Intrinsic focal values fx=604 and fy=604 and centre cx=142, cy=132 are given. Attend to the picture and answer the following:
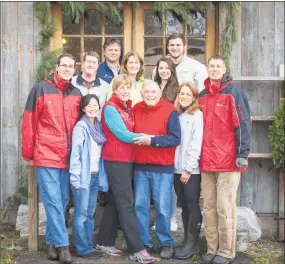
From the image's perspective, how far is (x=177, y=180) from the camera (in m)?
5.39

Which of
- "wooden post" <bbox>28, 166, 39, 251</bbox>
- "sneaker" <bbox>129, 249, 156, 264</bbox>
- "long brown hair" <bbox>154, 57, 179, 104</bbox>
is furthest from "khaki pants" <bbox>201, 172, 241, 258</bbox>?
"wooden post" <bbox>28, 166, 39, 251</bbox>

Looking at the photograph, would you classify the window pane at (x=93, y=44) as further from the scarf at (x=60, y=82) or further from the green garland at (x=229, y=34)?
the scarf at (x=60, y=82)

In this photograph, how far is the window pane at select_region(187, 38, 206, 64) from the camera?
6.79m

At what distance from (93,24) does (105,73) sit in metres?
1.10

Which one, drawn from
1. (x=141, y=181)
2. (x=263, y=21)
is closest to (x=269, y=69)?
(x=263, y=21)

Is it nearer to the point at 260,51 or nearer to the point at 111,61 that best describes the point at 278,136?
the point at 260,51

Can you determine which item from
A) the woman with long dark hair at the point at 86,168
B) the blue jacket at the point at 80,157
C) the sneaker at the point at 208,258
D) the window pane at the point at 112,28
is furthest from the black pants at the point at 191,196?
the window pane at the point at 112,28

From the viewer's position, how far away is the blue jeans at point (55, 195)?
5211 millimetres

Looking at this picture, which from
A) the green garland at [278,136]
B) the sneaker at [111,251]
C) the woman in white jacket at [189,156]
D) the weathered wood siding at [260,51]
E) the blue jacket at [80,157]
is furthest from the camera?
the weathered wood siding at [260,51]

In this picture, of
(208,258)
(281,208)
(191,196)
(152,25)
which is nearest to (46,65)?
(152,25)

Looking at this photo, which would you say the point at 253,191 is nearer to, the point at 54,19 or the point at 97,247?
the point at 97,247

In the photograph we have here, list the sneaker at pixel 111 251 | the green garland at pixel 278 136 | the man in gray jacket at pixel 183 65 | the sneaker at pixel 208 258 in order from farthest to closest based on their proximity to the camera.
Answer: the green garland at pixel 278 136 → the man in gray jacket at pixel 183 65 → the sneaker at pixel 111 251 → the sneaker at pixel 208 258

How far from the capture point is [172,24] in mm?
6754

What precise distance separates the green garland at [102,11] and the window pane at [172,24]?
0.12 metres
